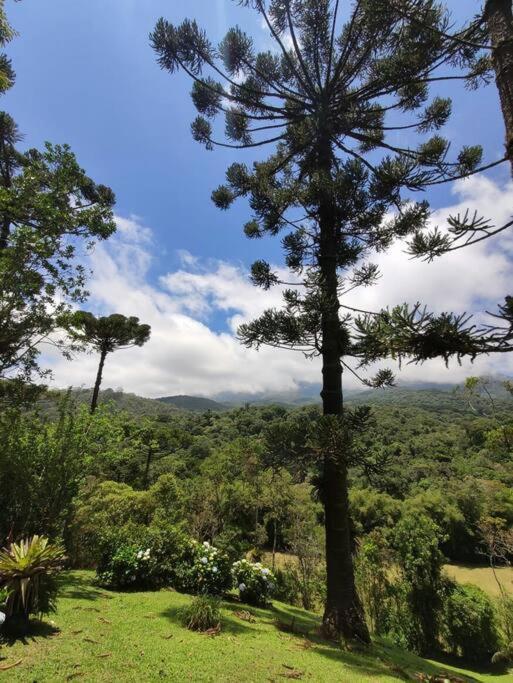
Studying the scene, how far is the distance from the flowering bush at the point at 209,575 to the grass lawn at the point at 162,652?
1.26 m

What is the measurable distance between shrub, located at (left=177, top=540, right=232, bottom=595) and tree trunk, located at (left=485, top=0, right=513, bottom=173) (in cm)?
838

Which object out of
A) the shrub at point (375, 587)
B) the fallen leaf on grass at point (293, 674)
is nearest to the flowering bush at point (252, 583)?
the fallen leaf on grass at point (293, 674)

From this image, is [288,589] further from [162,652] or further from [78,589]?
[162,652]

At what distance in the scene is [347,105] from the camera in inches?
296

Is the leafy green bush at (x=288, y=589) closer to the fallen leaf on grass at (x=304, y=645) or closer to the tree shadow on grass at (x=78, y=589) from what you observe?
the tree shadow on grass at (x=78, y=589)

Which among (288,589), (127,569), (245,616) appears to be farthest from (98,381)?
(245,616)

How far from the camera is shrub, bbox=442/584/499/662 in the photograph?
1071 centimetres

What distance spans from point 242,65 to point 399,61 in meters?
3.50

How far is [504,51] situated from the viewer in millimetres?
2369

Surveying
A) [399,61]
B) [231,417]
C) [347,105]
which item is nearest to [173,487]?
[347,105]

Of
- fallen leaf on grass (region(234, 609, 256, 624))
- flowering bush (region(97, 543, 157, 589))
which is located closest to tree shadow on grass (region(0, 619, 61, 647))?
flowering bush (region(97, 543, 157, 589))

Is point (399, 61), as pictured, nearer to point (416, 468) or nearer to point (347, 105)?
point (347, 105)

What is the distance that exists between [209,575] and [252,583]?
3.76 feet

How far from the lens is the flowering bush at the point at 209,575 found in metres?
7.61
